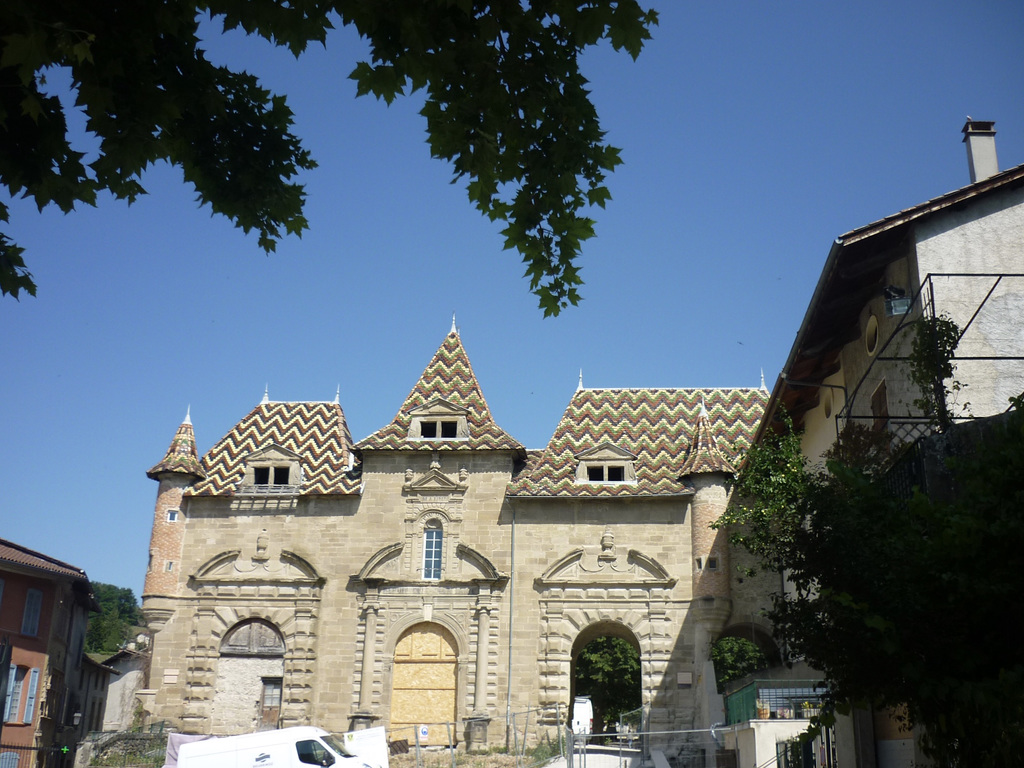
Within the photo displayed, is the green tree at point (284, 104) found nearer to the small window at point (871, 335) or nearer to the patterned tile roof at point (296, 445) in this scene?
the small window at point (871, 335)

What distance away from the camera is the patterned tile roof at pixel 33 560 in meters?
26.6

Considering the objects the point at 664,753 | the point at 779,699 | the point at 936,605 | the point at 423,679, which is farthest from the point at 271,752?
the point at 936,605

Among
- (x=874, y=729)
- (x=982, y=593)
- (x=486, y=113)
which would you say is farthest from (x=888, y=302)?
(x=486, y=113)

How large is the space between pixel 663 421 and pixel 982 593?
22.9 meters

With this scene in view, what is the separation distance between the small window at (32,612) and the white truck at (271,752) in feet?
35.3

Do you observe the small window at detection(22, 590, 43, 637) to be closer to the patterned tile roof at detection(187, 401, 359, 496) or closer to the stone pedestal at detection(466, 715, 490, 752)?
the patterned tile roof at detection(187, 401, 359, 496)

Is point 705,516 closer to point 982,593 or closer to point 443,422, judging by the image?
point 443,422

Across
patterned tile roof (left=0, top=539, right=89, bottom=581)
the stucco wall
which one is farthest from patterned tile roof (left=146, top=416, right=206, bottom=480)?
the stucco wall

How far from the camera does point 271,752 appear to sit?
1867 cm

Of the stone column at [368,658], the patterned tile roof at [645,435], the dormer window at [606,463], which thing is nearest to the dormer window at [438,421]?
the patterned tile roof at [645,435]

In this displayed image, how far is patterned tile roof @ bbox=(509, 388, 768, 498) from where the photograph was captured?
27.9 metres

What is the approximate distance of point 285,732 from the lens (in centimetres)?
1903

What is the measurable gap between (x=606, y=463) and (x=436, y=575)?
554cm

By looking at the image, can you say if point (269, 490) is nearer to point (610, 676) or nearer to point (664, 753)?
point (664, 753)
